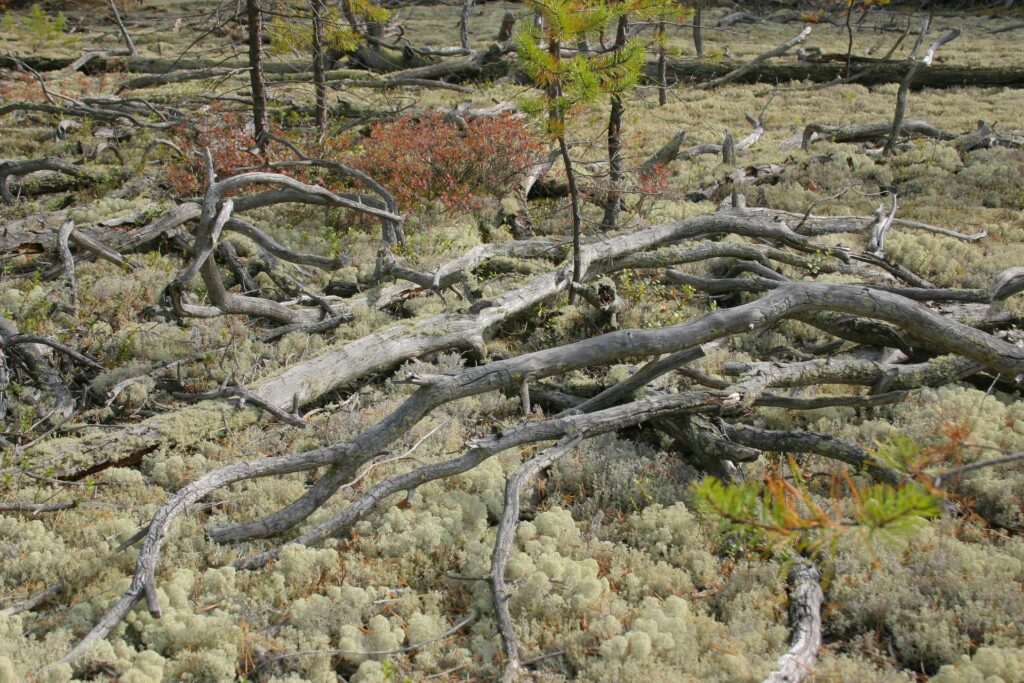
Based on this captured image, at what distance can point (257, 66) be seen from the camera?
1209cm

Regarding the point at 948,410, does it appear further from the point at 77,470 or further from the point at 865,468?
the point at 77,470

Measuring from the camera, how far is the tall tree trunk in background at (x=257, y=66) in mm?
11677

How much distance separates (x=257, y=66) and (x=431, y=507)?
9.81m

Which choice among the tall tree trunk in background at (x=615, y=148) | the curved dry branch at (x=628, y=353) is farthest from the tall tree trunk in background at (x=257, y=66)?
the curved dry branch at (x=628, y=353)

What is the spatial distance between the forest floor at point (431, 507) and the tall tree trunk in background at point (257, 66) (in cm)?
198

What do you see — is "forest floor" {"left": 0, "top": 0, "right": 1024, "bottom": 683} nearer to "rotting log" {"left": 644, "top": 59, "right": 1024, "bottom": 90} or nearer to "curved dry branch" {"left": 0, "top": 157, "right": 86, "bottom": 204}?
"curved dry branch" {"left": 0, "top": 157, "right": 86, "bottom": 204}

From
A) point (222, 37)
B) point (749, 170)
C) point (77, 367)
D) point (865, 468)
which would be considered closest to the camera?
point (865, 468)

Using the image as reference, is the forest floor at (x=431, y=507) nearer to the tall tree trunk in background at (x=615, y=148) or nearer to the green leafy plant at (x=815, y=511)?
the green leafy plant at (x=815, y=511)

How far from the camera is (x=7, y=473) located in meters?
5.28

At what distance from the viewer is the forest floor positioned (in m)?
3.98

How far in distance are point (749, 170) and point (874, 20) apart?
1032 inches

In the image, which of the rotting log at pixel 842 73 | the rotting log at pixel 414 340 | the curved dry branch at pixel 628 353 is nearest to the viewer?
the curved dry branch at pixel 628 353

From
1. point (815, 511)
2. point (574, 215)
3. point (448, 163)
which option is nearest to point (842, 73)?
point (448, 163)

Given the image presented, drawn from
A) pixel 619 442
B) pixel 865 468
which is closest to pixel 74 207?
pixel 619 442
